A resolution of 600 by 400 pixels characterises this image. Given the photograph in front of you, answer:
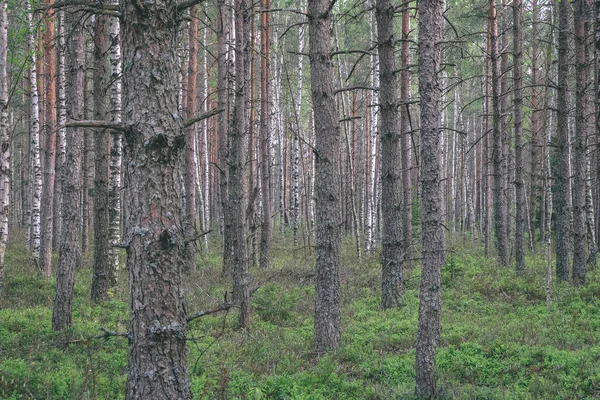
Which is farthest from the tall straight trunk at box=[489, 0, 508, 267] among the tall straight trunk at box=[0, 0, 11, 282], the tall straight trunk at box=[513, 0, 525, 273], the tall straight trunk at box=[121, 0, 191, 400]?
the tall straight trunk at box=[121, 0, 191, 400]

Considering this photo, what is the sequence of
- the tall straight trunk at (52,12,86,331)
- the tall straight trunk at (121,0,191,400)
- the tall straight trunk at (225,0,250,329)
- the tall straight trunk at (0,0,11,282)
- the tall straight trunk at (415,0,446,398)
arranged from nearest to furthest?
the tall straight trunk at (121,0,191,400) → the tall straight trunk at (415,0,446,398) → the tall straight trunk at (0,0,11,282) → the tall straight trunk at (52,12,86,331) → the tall straight trunk at (225,0,250,329)

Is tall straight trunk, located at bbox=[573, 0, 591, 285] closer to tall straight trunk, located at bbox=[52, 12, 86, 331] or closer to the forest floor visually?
the forest floor

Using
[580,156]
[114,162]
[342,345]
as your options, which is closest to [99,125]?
[342,345]

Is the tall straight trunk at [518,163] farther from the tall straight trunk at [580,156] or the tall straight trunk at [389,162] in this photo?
the tall straight trunk at [389,162]

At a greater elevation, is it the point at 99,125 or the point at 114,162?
the point at 114,162

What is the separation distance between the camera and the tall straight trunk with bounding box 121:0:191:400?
374cm

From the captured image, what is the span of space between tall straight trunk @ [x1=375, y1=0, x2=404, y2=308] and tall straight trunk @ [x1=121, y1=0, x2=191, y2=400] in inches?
305

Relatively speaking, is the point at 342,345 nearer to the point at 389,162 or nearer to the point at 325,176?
the point at 325,176

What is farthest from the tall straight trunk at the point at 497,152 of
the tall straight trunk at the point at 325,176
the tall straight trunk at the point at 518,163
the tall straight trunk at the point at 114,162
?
the tall straight trunk at the point at 114,162

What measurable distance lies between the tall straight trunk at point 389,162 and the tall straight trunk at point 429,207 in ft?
15.6

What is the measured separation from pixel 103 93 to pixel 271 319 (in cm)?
618

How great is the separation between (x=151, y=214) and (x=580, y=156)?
11.9 meters

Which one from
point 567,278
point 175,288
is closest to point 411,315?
point 567,278

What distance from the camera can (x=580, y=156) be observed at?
12344 mm
